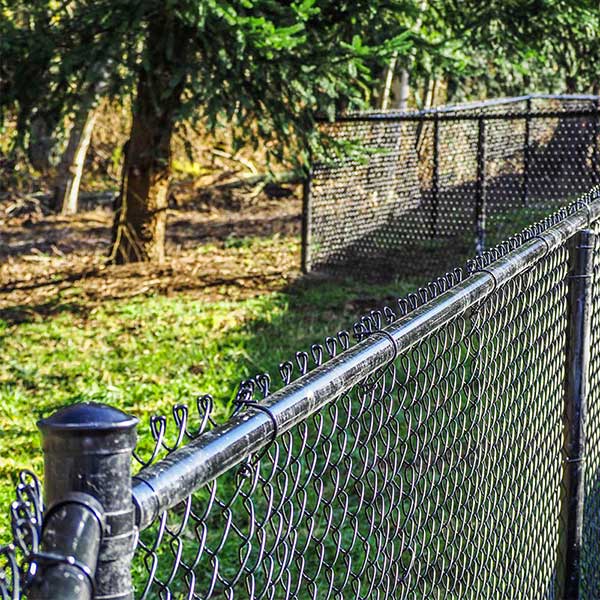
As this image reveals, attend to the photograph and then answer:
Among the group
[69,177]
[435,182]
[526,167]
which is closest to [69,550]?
[435,182]

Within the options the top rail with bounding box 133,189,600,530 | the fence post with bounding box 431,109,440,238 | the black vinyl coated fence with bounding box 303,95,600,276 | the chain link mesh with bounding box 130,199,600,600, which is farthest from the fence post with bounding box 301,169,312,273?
the top rail with bounding box 133,189,600,530

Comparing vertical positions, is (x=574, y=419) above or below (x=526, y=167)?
below

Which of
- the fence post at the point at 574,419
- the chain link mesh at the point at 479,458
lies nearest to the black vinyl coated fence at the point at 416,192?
the fence post at the point at 574,419

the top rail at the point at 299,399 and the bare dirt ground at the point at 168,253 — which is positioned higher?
the top rail at the point at 299,399

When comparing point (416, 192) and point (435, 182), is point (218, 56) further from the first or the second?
point (416, 192)

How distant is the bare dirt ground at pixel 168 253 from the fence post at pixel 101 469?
27.7ft

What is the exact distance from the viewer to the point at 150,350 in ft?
27.5

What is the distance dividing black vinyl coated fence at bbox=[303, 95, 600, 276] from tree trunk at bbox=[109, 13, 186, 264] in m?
1.56

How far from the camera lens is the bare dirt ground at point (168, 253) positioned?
10.5m

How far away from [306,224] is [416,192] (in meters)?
1.47

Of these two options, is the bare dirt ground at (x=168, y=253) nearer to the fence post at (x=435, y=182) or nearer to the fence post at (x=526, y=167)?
the fence post at (x=435, y=182)

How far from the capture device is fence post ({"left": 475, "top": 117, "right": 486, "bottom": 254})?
1078cm

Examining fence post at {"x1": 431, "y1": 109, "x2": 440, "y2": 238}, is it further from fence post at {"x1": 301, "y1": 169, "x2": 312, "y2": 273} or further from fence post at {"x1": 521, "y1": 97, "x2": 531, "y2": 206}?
fence post at {"x1": 301, "y1": 169, "x2": 312, "y2": 273}

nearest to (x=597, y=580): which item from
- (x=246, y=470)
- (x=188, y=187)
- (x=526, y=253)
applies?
(x=526, y=253)
